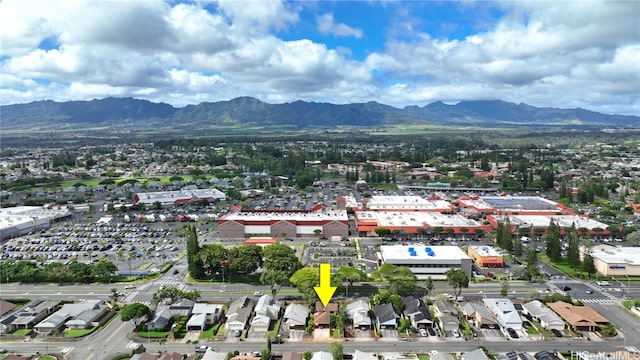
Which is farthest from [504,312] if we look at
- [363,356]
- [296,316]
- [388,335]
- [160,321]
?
[160,321]

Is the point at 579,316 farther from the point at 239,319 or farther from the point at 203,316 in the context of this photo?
the point at 203,316

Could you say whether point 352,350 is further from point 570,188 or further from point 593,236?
point 570,188

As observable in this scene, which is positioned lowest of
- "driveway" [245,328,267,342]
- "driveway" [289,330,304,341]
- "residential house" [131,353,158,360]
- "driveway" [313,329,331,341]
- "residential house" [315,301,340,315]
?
"driveway" [245,328,267,342]

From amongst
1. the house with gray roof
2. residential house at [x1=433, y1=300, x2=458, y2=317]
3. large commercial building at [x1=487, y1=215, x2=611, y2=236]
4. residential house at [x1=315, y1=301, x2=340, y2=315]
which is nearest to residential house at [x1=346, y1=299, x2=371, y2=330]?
residential house at [x1=315, y1=301, x2=340, y2=315]

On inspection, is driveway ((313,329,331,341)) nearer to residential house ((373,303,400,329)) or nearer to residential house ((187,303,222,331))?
residential house ((373,303,400,329))

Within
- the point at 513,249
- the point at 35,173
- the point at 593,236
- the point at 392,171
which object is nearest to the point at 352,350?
the point at 513,249

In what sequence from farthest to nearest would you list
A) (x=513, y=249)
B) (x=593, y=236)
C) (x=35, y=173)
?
(x=35, y=173) → (x=593, y=236) → (x=513, y=249)

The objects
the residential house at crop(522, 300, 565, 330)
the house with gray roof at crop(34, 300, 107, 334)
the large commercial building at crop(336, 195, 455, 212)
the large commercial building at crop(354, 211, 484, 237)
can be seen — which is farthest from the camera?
the large commercial building at crop(336, 195, 455, 212)
